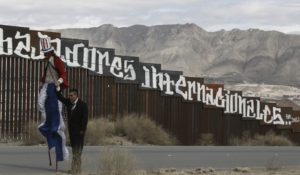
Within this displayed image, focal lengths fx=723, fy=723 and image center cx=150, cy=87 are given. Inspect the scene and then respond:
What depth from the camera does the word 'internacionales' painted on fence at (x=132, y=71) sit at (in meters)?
32.5

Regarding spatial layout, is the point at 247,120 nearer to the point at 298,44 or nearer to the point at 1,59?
the point at 1,59

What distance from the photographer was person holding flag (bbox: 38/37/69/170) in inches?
565

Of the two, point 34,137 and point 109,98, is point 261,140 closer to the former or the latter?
point 109,98

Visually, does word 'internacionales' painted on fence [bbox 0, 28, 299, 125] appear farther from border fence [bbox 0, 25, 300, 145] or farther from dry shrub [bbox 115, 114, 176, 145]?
dry shrub [bbox 115, 114, 176, 145]

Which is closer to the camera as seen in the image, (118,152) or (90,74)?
(118,152)

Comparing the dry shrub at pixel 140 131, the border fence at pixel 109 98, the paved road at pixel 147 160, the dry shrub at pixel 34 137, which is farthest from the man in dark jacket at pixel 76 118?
the dry shrub at pixel 140 131

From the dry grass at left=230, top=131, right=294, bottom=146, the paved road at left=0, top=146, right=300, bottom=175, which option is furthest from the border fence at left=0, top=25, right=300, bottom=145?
the paved road at left=0, top=146, right=300, bottom=175

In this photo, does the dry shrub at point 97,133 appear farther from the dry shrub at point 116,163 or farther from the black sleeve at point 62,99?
the dry shrub at point 116,163

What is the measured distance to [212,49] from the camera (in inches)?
6481

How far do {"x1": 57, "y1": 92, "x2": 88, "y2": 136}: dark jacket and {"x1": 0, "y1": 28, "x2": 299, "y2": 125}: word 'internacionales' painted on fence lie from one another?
17.7 metres

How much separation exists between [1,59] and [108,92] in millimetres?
8039

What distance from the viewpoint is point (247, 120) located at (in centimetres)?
5253

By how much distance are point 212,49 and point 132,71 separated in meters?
126

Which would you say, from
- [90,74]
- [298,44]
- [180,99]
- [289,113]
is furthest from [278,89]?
[90,74]
